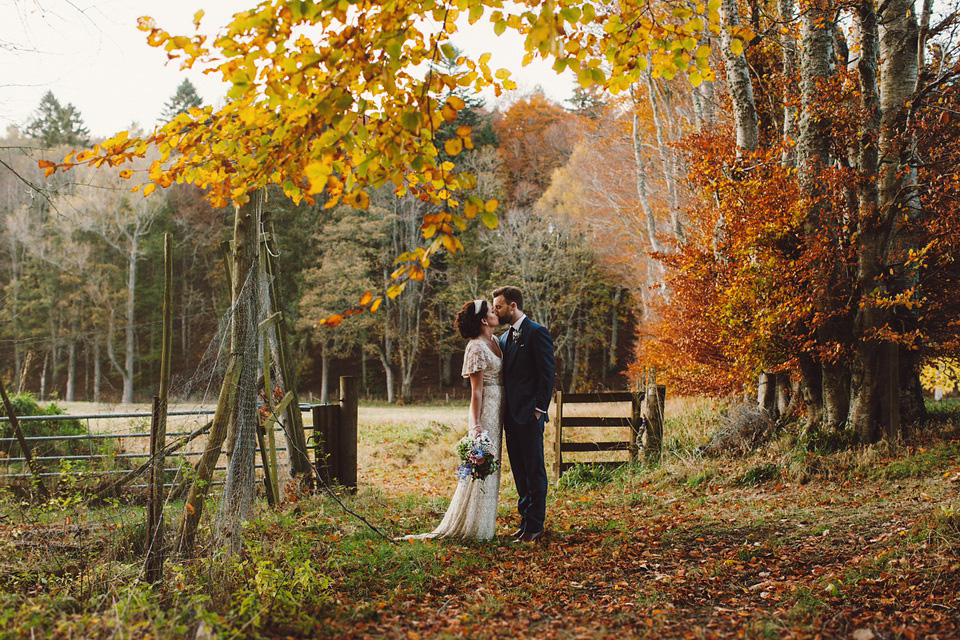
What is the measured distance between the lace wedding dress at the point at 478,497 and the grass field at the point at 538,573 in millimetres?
139

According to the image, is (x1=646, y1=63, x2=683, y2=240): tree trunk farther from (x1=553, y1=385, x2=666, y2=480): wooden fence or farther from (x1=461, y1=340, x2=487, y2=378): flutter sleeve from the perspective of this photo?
(x1=461, y1=340, x2=487, y2=378): flutter sleeve

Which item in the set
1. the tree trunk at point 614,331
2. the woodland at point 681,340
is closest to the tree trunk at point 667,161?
the woodland at point 681,340

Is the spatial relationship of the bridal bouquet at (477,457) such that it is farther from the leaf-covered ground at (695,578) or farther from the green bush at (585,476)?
the green bush at (585,476)

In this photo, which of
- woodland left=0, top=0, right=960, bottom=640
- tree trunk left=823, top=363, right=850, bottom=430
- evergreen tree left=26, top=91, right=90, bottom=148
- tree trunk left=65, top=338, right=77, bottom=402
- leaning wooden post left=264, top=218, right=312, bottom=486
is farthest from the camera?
evergreen tree left=26, top=91, right=90, bottom=148

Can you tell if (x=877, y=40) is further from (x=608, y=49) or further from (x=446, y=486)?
(x=446, y=486)

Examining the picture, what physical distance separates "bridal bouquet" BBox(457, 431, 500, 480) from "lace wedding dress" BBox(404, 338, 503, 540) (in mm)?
75

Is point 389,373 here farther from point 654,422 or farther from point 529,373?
point 529,373

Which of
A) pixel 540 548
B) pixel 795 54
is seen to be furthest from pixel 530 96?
pixel 540 548

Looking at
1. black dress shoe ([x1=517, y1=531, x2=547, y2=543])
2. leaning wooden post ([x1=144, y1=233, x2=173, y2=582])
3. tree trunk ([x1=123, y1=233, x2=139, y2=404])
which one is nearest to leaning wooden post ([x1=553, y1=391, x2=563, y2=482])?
black dress shoe ([x1=517, y1=531, x2=547, y2=543])

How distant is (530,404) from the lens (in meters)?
5.29

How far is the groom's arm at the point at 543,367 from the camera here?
5.23 meters

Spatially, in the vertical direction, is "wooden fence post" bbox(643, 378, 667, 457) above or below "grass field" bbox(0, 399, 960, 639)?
above

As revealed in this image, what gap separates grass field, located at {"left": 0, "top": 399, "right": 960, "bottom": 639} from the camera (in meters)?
3.30

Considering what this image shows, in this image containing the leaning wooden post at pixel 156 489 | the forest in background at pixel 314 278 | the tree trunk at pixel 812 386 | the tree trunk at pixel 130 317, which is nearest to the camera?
the leaning wooden post at pixel 156 489
